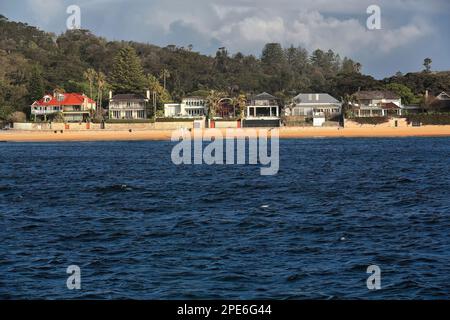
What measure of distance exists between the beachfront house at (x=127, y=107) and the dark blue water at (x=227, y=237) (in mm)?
104089

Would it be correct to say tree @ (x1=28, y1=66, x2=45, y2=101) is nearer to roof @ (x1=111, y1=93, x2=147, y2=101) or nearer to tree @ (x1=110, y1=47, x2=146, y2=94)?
roof @ (x1=111, y1=93, x2=147, y2=101)

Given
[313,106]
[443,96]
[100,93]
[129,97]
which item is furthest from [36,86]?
[443,96]

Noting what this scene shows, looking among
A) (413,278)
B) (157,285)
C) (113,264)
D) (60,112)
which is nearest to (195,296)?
(157,285)

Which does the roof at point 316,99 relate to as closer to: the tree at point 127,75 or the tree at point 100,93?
the tree at point 127,75

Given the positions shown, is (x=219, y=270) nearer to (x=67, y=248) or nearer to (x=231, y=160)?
(x=67, y=248)

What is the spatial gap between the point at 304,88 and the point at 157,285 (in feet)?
537

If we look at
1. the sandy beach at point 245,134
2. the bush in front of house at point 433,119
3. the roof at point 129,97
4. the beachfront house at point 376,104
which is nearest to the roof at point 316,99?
the beachfront house at point 376,104

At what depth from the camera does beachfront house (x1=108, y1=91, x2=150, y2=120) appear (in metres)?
150

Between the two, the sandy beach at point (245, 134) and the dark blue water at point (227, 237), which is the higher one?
the sandy beach at point (245, 134)

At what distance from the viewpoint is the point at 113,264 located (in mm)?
19953

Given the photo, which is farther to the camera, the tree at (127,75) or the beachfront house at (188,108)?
the tree at (127,75)

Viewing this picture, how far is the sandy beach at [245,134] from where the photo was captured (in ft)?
396

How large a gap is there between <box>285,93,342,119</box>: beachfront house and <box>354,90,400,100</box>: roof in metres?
4.76
